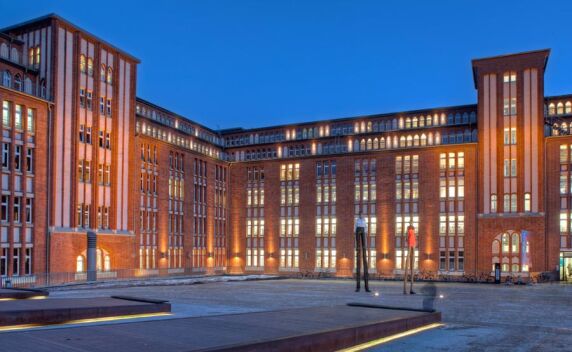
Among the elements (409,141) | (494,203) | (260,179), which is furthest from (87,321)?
(260,179)

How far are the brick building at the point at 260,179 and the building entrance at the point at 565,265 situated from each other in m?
0.11

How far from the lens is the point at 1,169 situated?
166ft

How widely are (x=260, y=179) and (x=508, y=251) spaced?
34.6m

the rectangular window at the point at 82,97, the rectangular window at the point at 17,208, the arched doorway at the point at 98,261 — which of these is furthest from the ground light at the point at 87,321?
the rectangular window at the point at 82,97

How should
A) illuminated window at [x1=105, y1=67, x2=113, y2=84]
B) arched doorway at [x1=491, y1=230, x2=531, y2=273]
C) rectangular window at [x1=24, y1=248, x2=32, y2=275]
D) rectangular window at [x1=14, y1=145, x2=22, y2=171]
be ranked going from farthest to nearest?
arched doorway at [x1=491, y1=230, x2=531, y2=273] < illuminated window at [x1=105, y1=67, x2=113, y2=84] < rectangular window at [x1=24, y1=248, x2=32, y2=275] < rectangular window at [x1=14, y1=145, x2=22, y2=171]

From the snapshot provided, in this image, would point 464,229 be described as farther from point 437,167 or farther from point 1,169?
point 1,169

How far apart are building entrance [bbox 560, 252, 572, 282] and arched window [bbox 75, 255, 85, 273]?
50572mm

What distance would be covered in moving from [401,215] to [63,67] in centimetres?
4398

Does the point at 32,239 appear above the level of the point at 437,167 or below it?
below

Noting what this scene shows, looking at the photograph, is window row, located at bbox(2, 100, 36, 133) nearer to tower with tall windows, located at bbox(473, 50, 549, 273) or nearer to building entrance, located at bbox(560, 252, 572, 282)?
tower with tall windows, located at bbox(473, 50, 549, 273)

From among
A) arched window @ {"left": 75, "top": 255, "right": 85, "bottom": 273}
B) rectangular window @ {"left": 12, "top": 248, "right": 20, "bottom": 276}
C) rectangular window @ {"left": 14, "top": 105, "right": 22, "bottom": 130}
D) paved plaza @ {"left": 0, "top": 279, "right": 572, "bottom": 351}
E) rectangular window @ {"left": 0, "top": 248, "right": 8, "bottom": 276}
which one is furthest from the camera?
arched window @ {"left": 75, "top": 255, "right": 85, "bottom": 273}

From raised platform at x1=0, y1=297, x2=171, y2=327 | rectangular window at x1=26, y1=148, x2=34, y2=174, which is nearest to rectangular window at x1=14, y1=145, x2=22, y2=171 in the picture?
rectangular window at x1=26, y1=148, x2=34, y2=174

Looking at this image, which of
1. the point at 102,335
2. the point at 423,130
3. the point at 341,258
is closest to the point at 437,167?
the point at 423,130

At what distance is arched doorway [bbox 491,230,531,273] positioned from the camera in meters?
71.6
